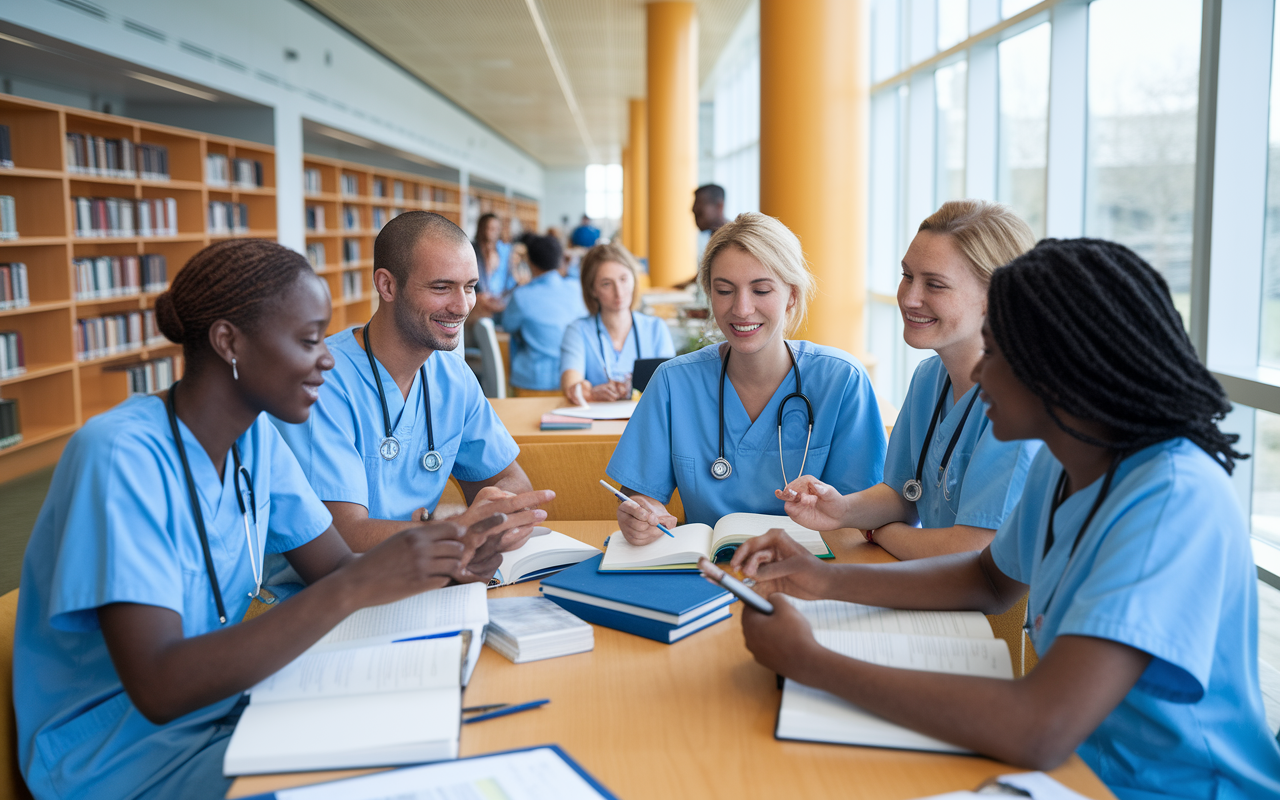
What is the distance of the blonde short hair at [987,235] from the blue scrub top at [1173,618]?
0.78m

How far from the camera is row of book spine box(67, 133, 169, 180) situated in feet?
18.2

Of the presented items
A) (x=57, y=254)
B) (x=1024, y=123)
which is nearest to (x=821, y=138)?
(x=1024, y=123)

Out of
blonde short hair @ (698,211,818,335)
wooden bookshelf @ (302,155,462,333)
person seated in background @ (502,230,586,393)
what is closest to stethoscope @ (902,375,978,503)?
blonde short hair @ (698,211,818,335)

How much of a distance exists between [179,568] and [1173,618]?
1.22m

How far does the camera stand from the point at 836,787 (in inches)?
38.7

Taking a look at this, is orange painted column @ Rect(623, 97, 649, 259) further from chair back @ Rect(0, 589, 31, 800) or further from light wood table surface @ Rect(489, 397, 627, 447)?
chair back @ Rect(0, 589, 31, 800)

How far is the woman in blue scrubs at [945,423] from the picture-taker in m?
1.70

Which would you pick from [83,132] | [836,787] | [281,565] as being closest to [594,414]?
[281,565]

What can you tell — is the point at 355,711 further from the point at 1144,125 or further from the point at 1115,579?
the point at 1144,125

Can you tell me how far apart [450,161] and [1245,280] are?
12712 mm

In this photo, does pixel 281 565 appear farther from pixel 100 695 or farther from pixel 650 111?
pixel 650 111

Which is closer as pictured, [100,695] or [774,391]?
[100,695]

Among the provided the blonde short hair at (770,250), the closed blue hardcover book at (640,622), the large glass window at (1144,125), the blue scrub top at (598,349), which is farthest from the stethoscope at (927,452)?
the blue scrub top at (598,349)

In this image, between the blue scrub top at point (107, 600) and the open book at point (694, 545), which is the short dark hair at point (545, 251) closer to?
the open book at point (694, 545)
